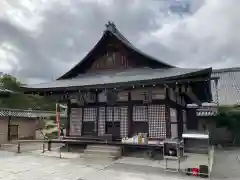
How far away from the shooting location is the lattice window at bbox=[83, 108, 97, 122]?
12445mm

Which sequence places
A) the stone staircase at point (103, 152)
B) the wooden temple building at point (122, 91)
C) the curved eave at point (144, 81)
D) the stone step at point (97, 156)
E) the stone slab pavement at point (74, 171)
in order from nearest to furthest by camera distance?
the stone slab pavement at point (74, 171)
the curved eave at point (144, 81)
the stone step at point (97, 156)
the stone staircase at point (103, 152)
the wooden temple building at point (122, 91)

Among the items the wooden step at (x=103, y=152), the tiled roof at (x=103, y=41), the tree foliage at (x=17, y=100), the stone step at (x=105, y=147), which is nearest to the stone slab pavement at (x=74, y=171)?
the wooden step at (x=103, y=152)

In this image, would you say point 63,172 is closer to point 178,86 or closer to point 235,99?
point 178,86

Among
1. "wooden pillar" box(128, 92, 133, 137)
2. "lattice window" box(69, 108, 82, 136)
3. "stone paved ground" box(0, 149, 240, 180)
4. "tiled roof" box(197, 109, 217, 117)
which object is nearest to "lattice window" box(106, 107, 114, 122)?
"wooden pillar" box(128, 92, 133, 137)

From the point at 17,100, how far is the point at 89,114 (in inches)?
849

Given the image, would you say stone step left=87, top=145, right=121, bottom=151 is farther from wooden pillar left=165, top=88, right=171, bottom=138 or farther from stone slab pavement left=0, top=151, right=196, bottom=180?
wooden pillar left=165, top=88, right=171, bottom=138

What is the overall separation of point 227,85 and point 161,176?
23539 millimetres

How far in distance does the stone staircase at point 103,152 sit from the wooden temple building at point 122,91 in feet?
3.53

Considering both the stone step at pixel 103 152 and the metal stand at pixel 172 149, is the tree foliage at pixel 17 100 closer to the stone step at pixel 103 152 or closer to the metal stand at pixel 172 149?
the stone step at pixel 103 152

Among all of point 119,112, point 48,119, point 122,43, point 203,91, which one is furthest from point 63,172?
point 48,119

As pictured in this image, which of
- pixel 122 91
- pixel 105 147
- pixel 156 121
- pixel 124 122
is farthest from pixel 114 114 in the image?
pixel 156 121

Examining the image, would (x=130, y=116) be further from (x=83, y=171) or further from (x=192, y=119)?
(x=192, y=119)

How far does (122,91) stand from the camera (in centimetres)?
1152

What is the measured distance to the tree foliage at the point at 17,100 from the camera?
28.6 m
